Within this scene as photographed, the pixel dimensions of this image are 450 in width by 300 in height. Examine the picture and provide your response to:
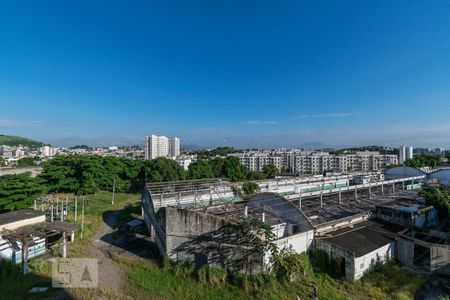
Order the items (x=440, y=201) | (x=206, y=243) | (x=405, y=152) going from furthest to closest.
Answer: (x=405, y=152), (x=440, y=201), (x=206, y=243)

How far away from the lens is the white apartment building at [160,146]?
10325 cm

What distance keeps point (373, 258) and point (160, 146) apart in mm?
103954

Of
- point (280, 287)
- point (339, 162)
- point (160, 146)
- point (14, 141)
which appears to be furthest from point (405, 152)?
point (14, 141)

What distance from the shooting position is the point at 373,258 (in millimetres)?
10852

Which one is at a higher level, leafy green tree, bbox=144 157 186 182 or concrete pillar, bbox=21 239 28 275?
leafy green tree, bbox=144 157 186 182

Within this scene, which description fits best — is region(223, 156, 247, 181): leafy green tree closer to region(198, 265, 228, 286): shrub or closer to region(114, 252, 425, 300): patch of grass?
region(198, 265, 228, 286): shrub

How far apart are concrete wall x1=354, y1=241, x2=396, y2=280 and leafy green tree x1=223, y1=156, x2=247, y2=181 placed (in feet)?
90.7

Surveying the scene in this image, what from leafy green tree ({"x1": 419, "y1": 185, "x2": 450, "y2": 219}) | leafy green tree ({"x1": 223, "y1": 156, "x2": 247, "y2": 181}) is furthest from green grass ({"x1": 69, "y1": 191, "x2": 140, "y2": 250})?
leafy green tree ({"x1": 419, "y1": 185, "x2": 450, "y2": 219})

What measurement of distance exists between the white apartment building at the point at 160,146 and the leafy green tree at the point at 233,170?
218 feet

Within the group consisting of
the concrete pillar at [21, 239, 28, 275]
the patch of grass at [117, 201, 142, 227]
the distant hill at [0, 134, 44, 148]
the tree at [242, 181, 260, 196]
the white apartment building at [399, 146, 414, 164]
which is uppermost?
the distant hill at [0, 134, 44, 148]

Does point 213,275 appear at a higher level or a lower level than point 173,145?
lower

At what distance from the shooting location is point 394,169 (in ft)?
103

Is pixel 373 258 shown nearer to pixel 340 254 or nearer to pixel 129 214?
pixel 340 254

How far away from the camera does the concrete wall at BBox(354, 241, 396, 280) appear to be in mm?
10180
